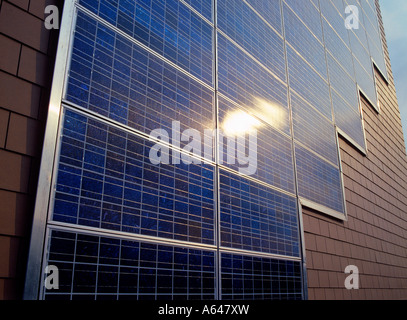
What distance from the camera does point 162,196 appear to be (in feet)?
9.44

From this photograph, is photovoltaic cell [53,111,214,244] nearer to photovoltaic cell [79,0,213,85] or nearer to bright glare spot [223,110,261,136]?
bright glare spot [223,110,261,136]

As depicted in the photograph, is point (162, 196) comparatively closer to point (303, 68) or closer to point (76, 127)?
point (76, 127)

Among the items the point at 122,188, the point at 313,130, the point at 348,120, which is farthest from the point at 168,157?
the point at 348,120

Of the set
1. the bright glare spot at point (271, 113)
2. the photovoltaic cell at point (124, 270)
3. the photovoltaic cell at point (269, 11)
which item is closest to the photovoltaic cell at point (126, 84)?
the photovoltaic cell at point (124, 270)

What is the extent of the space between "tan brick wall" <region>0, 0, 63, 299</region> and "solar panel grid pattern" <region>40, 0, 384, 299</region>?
165 millimetres

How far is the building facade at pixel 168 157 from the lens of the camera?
86.7 inches

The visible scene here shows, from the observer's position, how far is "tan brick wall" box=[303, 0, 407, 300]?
5.40 m

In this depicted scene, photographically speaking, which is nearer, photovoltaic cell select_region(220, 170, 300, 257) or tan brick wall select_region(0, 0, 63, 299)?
tan brick wall select_region(0, 0, 63, 299)

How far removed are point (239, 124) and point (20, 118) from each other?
2521mm

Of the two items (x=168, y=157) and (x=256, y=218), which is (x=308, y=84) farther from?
(x=168, y=157)

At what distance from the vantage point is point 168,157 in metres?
3.01

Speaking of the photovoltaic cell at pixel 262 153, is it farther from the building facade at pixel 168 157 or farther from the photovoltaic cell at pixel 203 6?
the photovoltaic cell at pixel 203 6

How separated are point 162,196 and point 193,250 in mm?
576

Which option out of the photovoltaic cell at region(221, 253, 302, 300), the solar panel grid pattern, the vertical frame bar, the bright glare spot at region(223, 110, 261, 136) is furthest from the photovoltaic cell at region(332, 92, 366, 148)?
the vertical frame bar
